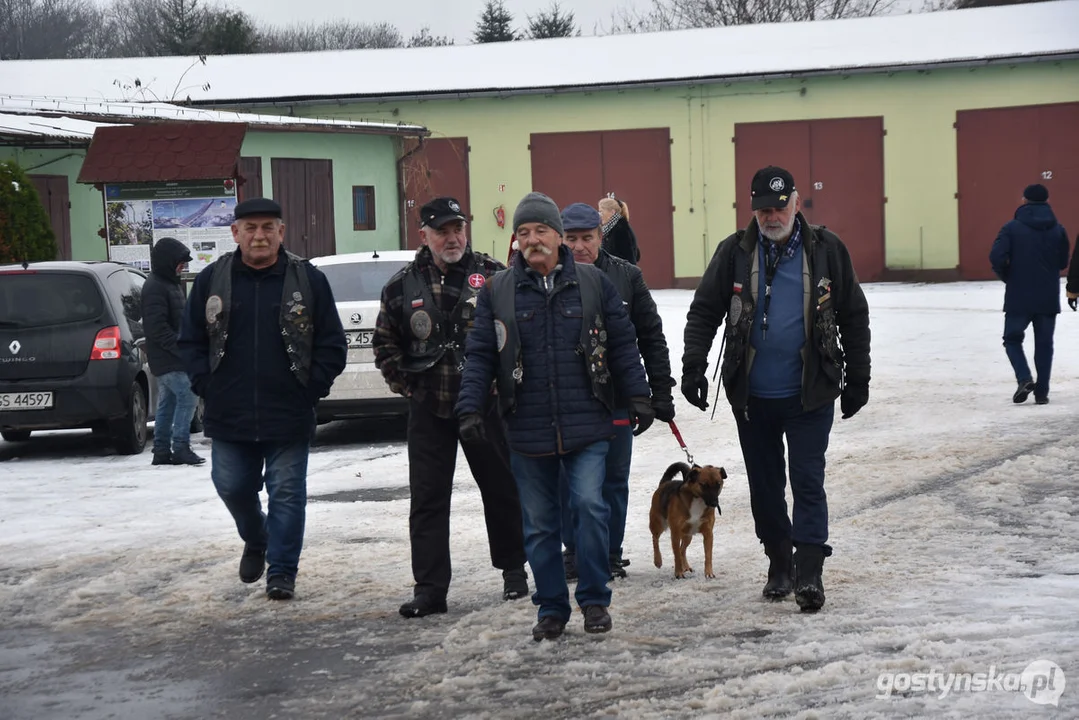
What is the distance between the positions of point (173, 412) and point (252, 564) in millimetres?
5057

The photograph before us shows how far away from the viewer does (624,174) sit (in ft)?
106

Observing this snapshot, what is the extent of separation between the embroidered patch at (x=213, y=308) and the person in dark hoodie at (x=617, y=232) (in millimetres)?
3651

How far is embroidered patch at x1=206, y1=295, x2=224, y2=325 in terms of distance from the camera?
276 inches

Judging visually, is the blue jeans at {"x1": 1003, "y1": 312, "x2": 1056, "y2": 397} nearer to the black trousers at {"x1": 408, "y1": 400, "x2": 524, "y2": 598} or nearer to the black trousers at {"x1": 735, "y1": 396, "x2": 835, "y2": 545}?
the black trousers at {"x1": 735, "y1": 396, "x2": 835, "y2": 545}

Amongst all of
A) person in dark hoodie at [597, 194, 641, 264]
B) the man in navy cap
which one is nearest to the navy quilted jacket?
the man in navy cap

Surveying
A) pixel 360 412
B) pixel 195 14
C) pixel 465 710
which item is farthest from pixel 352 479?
pixel 195 14

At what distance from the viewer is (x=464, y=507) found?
9555mm

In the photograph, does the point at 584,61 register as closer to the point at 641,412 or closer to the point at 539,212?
the point at 539,212

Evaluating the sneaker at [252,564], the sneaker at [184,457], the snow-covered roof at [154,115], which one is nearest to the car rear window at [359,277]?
the sneaker at [184,457]

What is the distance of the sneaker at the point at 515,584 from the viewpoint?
689cm

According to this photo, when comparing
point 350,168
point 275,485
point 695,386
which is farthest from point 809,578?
point 350,168

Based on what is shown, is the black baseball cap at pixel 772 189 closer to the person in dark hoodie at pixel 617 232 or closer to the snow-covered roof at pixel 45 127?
the person in dark hoodie at pixel 617 232

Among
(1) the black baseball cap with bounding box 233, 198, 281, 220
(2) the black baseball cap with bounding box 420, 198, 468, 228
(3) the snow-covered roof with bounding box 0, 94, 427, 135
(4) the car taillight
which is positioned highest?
(3) the snow-covered roof with bounding box 0, 94, 427, 135

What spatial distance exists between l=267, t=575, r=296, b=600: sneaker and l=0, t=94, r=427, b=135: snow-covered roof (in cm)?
1712
